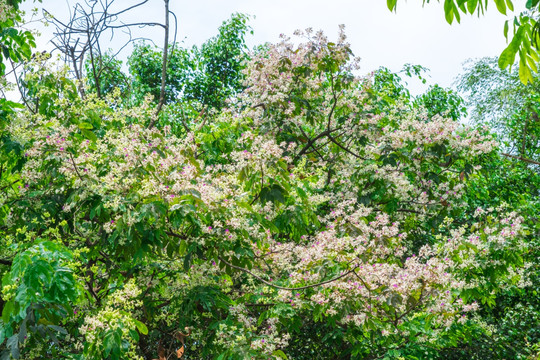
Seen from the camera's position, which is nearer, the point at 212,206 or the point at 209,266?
the point at 212,206

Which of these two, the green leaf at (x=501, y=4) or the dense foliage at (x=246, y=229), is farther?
the dense foliage at (x=246, y=229)

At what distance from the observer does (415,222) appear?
7234 mm

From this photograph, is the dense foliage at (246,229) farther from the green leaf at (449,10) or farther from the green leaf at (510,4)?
the green leaf at (510,4)

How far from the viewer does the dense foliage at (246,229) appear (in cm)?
406

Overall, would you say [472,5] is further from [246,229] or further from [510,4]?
[246,229]

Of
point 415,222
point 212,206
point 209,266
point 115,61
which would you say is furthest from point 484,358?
point 115,61

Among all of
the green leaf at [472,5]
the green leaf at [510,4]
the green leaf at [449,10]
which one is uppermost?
the green leaf at [510,4]

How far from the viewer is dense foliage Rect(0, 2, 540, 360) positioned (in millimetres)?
4062

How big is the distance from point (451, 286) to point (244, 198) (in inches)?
74.9

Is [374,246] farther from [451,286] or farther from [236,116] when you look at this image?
[236,116]

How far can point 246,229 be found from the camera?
443 cm

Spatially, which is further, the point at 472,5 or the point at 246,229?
the point at 246,229

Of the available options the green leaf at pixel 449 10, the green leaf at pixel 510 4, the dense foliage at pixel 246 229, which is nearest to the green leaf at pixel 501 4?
the green leaf at pixel 510 4

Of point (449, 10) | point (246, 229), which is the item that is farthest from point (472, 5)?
point (246, 229)
